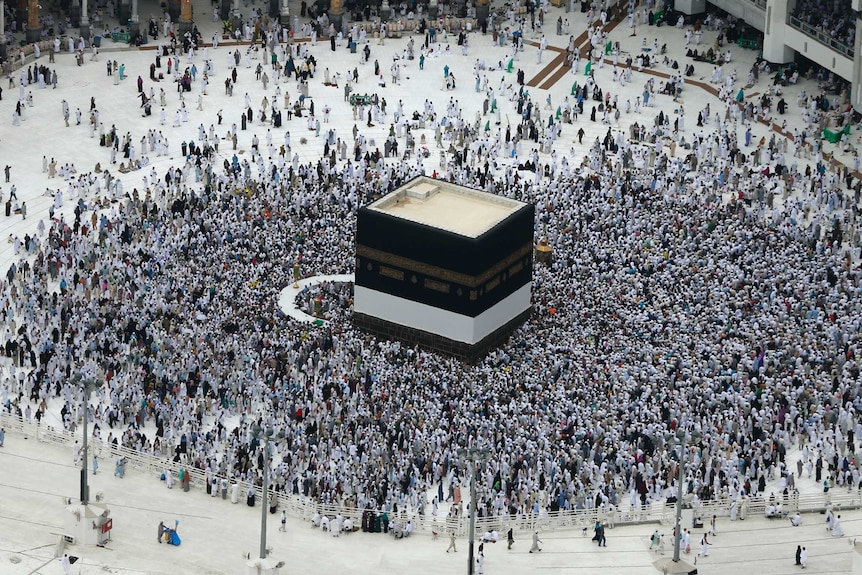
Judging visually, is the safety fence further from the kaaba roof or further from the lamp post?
the kaaba roof

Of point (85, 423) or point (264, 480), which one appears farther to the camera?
point (85, 423)

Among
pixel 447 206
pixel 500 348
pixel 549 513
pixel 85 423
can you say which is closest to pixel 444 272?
pixel 500 348

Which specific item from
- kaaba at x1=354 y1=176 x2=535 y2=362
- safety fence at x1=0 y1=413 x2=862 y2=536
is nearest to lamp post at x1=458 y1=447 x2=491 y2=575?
safety fence at x1=0 y1=413 x2=862 y2=536

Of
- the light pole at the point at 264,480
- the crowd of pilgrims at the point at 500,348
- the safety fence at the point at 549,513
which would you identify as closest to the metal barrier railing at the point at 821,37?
the crowd of pilgrims at the point at 500,348

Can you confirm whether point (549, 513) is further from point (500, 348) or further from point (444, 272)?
point (444, 272)

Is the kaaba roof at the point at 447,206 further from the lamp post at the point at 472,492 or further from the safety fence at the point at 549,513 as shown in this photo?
the lamp post at the point at 472,492

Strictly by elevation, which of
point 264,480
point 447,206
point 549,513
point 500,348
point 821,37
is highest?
point 821,37

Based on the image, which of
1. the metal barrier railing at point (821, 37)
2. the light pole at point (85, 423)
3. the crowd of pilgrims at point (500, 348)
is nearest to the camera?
the light pole at point (85, 423)
